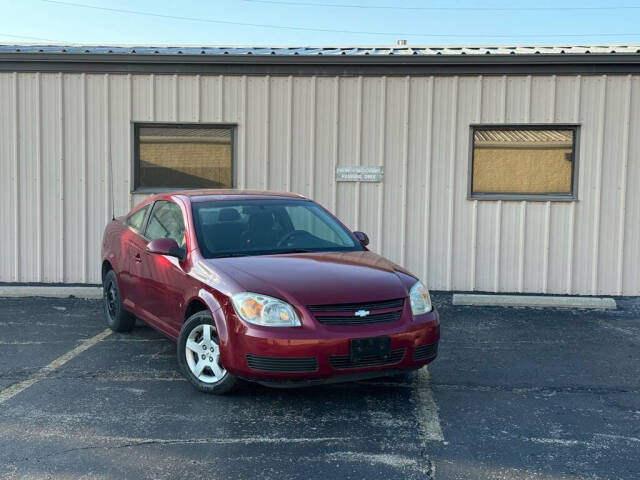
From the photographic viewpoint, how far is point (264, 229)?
20.3ft

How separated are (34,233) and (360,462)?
7770mm

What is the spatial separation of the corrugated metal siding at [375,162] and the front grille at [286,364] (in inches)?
212

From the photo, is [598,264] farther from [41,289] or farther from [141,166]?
[41,289]

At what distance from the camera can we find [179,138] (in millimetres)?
10430

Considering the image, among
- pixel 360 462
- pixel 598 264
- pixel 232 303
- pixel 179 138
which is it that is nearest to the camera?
pixel 360 462

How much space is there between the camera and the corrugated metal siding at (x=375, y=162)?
979 cm

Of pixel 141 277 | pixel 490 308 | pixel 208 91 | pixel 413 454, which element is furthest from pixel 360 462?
pixel 208 91

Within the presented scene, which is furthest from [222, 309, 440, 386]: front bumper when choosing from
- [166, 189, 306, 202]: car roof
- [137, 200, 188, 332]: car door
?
[166, 189, 306, 202]: car roof

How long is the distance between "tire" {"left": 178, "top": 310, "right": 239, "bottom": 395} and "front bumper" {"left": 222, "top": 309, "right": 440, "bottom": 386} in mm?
253

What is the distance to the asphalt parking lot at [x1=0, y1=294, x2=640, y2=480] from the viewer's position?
4094 millimetres

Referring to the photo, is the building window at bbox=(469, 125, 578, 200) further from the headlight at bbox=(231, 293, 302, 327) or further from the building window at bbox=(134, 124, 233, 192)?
the headlight at bbox=(231, 293, 302, 327)

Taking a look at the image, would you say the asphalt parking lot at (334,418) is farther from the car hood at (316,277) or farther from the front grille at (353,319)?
the car hood at (316,277)

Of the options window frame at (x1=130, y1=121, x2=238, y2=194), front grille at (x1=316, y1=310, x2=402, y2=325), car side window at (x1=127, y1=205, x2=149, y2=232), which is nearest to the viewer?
front grille at (x1=316, y1=310, x2=402, y2=325)

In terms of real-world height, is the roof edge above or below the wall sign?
above
